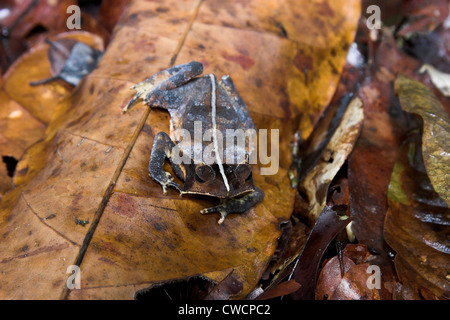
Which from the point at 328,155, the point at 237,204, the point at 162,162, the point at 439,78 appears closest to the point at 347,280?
the point at 237,204

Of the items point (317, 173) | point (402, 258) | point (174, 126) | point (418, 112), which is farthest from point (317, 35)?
point (402, 258)

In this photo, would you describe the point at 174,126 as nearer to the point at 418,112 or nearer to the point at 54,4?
the point at 418,112

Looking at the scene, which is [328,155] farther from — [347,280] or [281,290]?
[281,290]

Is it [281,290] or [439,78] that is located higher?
[439,78]

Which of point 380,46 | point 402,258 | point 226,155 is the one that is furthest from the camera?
point 380,46

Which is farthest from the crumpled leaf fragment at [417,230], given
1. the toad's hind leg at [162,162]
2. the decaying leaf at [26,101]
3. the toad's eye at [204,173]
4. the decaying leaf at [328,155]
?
the decaying leaf at [26,101]

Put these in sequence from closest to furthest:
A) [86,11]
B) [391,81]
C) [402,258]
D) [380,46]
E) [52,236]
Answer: [52,236] < [402,258] < [391,81] < [380,46] < [86,11]
